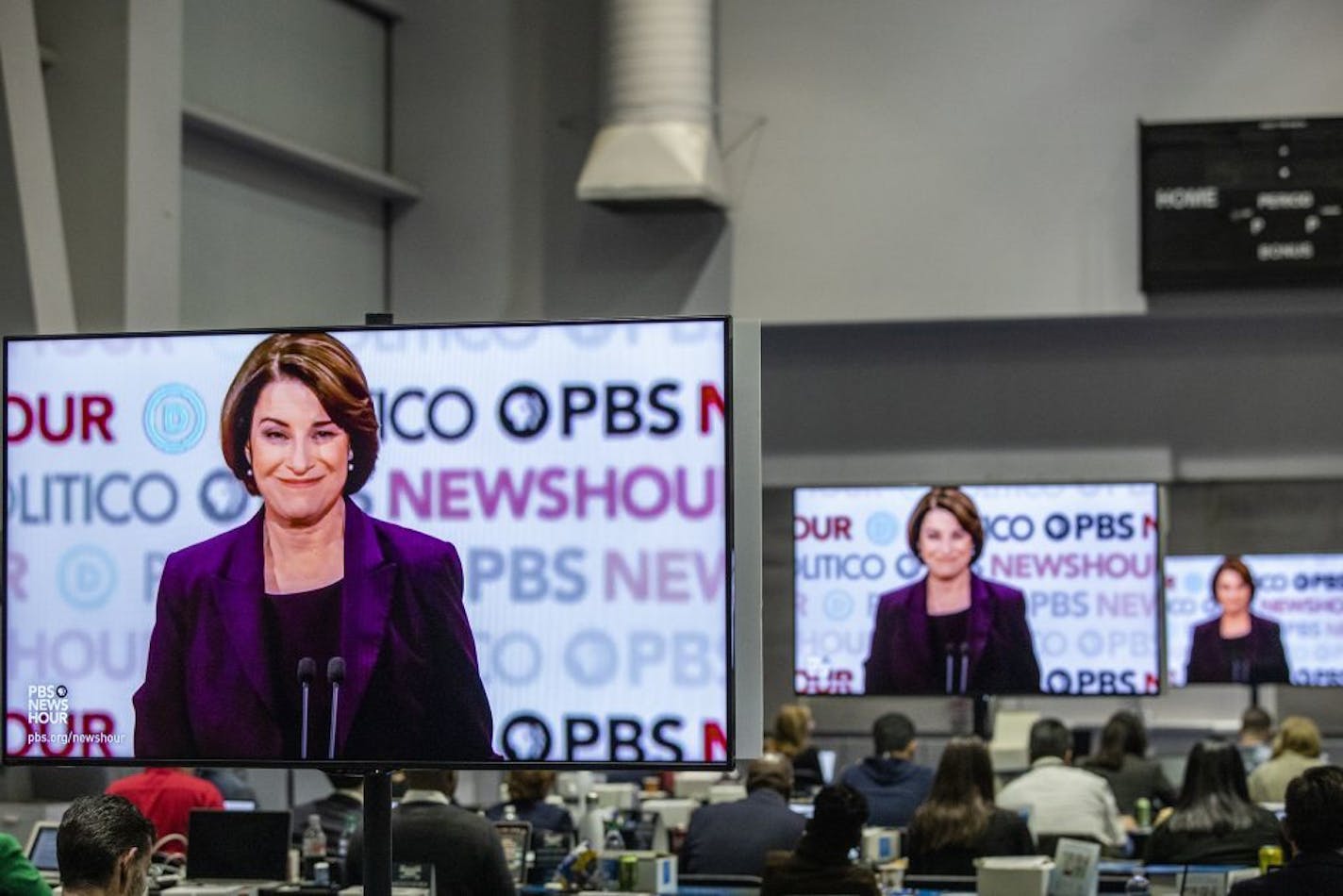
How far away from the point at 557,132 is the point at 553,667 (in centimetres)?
1074

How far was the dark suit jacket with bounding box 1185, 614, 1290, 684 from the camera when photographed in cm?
1107

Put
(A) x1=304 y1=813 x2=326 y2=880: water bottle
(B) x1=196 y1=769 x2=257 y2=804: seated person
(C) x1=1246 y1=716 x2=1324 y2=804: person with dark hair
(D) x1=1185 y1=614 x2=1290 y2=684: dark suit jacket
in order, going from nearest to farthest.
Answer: (A) x1=304 y1=813 x2=326 y2=880: water bottle → (B) x1=196 y1=769 x2=257 y2=804: seated person → (C) x1=1246 y1=716 x2=1324 y2=804: person with dark hair → (D) x1=1185 y1=614 x2=1290 y2=684: dark suit jacket

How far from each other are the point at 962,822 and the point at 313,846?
2.24 m

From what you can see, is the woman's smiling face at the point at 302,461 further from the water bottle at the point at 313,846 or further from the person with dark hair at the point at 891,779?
the person with dark hair at the point at 891,779

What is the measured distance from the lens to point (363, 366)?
2.87 m

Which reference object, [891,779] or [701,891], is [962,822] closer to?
[701,891]

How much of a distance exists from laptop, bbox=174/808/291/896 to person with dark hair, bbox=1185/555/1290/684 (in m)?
6.43

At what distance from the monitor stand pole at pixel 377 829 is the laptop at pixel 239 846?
3363 mm

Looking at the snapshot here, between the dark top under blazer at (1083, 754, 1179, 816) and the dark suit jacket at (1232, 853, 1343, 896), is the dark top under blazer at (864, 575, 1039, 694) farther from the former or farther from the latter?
the dark suit jacket at (1232, 853, 1343, 896)

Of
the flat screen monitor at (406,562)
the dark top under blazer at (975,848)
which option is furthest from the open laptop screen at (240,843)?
the flat screen monitor at (406,562)

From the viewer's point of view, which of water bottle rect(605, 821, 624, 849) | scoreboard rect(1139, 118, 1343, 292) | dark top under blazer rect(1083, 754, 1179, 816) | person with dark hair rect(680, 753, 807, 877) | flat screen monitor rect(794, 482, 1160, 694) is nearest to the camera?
person with dark hair rect(680, 753, 807, 877)

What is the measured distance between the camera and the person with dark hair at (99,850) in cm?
354

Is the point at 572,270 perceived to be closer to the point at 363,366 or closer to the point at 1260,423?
the point at 1260,423

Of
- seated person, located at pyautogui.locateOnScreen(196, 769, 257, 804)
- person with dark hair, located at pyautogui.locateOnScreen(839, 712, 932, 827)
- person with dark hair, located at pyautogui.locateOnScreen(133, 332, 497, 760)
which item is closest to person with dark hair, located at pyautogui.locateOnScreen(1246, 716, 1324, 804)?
person with dark hair, located at pyautogui.locateOnScreen(839, 712, 932, 827)
